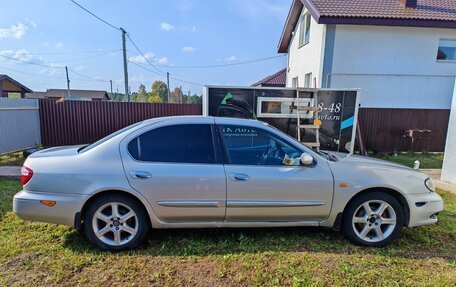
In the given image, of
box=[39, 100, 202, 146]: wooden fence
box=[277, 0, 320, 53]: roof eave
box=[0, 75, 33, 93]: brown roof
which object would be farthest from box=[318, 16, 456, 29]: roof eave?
box=[0, 75, 33, 93]: brown roof

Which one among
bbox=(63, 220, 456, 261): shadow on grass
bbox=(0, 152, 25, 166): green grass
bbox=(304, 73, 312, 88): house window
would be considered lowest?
bbox=(0, 152, 25, 166): green grass

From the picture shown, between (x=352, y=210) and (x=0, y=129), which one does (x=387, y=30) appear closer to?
(x=352, y=210)

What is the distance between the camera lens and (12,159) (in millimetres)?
7809

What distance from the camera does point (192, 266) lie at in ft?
9.15

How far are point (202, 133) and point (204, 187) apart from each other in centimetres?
61

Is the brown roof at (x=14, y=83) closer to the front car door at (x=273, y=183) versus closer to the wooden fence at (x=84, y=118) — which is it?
the wooden fence at (x=84, y=118)

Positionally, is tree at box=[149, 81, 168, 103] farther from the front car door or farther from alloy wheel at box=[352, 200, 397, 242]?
alloy wheel at box=[352, 200, 397, 242]

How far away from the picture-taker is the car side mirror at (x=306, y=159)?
9.91 ft

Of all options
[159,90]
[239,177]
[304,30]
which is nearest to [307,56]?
[304,30]

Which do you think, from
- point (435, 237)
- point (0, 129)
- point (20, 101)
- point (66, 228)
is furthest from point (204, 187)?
point (20, 101)

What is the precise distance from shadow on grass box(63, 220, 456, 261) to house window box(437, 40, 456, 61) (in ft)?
33.7

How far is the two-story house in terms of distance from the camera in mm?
9961

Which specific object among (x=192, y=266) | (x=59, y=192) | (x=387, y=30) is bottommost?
(x=192, y=266)

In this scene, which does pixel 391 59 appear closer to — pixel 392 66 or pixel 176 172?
pixel 392 66
